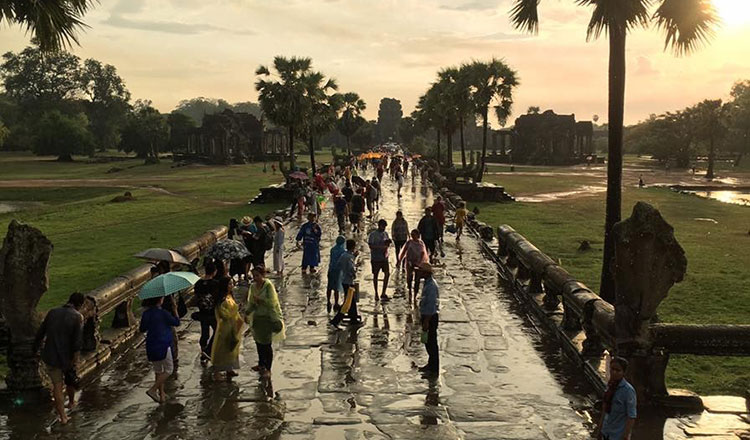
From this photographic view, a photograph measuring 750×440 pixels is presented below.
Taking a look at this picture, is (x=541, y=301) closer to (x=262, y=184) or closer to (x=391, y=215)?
(x=391, y=215)

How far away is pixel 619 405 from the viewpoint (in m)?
5.53

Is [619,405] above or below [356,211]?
below

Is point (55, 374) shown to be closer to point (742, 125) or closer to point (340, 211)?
point (340, 211)

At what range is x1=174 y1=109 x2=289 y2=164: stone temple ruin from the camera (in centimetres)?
8350

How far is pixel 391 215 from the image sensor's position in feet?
87.7

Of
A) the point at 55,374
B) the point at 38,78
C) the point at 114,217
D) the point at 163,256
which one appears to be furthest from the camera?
the point at 38,78

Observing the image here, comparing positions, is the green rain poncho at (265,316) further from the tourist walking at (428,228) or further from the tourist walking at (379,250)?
the tourist walking at (428,228)

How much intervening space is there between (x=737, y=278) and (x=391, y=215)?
543 inches

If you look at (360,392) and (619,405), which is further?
(360,392)

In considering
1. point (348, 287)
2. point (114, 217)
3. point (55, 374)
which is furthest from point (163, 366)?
point (114, 217)

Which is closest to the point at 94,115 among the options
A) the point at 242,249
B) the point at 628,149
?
the point at 628,149

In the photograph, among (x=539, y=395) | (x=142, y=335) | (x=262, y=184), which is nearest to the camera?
(x=539, y=395)

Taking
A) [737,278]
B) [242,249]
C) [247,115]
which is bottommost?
[737,278]

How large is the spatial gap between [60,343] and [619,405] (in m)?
5.95
